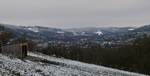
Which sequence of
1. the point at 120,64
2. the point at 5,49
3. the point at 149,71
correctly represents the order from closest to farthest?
the point at 5,49
the point at 149,71
the point at 120,64

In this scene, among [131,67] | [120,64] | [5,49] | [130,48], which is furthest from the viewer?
[130,48]

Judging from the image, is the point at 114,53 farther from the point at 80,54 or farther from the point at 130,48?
the point at 80,54

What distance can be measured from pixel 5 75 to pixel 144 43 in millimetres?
102476

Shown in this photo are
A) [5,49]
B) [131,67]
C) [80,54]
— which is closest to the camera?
[5,49]

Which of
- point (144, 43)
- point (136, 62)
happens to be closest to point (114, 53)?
point (144, 43)

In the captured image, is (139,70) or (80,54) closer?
(139,70)

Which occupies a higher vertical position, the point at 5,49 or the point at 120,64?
the point at 5,49

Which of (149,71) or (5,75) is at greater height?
(5,75)

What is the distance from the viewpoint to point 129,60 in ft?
387

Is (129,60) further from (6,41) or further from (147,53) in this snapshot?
(6,41)

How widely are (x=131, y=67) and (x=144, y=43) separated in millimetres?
14671

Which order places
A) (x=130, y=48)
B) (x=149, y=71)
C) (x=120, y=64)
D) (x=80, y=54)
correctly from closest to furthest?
(x=149, y=71) → (x=120, y=64) → (x=130, y=48) → (x=80, y=54)

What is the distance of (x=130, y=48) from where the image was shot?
126188mm

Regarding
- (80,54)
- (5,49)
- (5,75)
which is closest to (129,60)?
(80,54)
